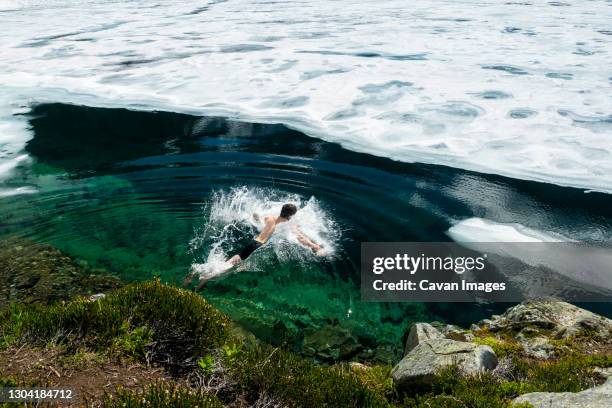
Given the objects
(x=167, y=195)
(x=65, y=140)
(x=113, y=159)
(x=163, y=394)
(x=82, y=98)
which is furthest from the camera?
(x=82, y=98)

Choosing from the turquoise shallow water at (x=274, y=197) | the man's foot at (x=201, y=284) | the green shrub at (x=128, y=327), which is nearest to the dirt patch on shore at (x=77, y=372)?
the green shrub at (x=128, y=327)

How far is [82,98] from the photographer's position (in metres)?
19.1

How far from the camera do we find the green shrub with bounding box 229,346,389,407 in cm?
518

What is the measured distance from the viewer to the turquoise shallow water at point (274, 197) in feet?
29.1

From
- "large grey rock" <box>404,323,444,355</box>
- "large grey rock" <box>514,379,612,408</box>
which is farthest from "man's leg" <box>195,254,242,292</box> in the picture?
"large grey rock" <box>514,379,612,408</box>

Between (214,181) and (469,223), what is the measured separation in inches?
241

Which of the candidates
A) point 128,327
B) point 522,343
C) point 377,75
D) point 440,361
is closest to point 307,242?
point 522,343

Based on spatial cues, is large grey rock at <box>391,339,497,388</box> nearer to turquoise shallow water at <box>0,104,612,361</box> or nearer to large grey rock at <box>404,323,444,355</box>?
large grey rock at <box>404,323,444,355</box>

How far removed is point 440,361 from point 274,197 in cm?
710

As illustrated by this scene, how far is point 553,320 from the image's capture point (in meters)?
7.62

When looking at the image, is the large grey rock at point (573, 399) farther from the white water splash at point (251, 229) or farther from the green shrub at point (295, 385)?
the white water splash at point (251, 229)

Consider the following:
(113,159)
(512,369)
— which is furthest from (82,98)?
(512,369)

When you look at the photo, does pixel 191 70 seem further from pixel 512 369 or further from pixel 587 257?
pixel 512 369

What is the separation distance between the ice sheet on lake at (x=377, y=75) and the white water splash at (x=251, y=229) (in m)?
3.67
